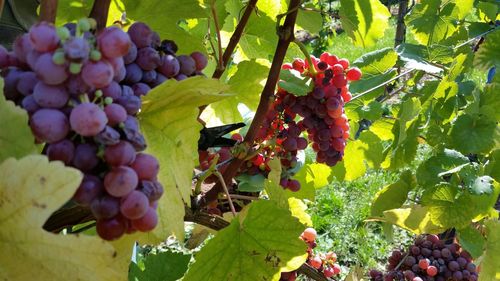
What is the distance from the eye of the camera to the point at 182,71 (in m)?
0.64

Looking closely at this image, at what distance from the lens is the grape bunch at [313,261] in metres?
1.17

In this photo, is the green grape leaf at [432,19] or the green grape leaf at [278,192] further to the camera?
the green grape leaf at [432,19]

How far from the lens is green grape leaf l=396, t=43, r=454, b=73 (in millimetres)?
1353

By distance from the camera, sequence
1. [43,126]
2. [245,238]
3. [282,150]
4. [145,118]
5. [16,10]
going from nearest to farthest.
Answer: [43,126] → [145,118] → [245,238] → [16,10] → [282,150]

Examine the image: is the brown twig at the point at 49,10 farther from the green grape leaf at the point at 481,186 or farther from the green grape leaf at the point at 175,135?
the green grape leaf at the point at 481,186

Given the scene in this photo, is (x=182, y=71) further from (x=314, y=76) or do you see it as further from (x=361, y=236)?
(x=361, y=236)

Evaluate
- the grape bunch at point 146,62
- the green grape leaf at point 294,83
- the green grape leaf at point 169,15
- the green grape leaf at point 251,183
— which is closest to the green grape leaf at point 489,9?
the green grape leaf at point 294,83

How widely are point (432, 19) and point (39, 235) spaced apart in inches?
52.3

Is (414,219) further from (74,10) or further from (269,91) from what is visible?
(74,10)

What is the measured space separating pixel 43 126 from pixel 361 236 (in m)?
2.55

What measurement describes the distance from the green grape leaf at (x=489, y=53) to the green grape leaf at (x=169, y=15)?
792 mm

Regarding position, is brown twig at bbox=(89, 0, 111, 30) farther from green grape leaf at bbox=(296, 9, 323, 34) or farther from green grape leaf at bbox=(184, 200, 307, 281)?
green grape leaf at bbox=(296, 9, 323, 34)

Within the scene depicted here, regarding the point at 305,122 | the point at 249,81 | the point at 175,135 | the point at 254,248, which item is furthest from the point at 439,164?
the point at 175,135

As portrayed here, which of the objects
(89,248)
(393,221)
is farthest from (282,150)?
(89,248)
